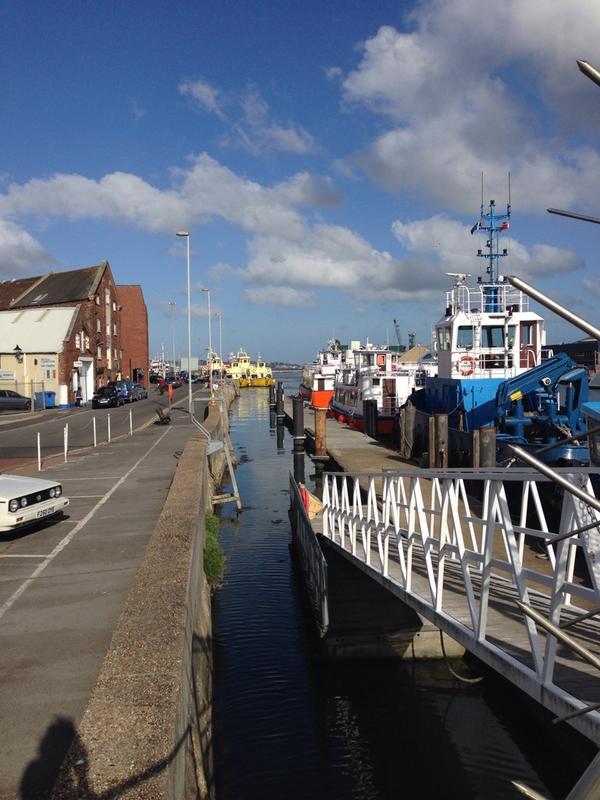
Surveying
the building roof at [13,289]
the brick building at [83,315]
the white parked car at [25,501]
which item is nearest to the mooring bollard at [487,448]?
the white parked car at [25,501]

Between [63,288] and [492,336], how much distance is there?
1775 inches

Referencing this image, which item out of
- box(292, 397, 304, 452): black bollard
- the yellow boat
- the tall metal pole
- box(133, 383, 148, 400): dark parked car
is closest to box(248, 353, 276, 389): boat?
the yellow boat

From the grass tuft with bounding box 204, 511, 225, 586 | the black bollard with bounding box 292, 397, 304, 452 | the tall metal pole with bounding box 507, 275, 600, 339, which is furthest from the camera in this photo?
the black bollard with bounding box 292, 397, 304, 452

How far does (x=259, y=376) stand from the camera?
377ft

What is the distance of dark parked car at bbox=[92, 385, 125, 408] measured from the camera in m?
48.9

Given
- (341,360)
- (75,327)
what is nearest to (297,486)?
(75,327)

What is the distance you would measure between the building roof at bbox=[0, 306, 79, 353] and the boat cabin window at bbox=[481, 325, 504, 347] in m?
33.2

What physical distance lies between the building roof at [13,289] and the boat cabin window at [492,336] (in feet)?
164

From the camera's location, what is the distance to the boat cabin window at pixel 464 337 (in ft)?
91.6

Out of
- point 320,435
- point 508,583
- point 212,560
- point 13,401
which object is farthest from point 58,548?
point 13,401

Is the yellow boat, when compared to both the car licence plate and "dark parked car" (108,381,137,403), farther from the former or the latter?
the car licence plate

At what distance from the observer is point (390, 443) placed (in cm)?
3572

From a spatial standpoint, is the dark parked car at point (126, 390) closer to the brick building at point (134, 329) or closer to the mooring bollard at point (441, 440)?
the brick building at point (134, 329)

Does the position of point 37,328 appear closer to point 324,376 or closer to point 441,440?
point 324,376
